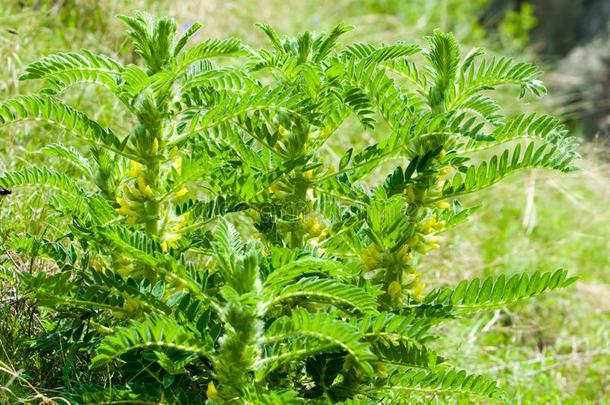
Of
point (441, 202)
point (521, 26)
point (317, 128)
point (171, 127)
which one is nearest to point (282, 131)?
point (317, 128)

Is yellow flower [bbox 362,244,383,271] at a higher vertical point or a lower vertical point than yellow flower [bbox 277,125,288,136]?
lower

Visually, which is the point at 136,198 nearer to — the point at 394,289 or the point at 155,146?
the point at 155,146

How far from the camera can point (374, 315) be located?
1704mm

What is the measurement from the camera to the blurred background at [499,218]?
3137 mm

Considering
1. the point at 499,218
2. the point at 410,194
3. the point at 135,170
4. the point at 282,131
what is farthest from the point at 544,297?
the point at 135,170

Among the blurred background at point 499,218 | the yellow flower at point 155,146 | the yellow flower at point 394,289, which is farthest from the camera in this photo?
the blurred background at point 499,218

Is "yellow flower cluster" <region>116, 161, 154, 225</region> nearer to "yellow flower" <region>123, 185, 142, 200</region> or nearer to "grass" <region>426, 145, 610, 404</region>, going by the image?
"yellow flower" <region>123, 185, 142, 200</region>

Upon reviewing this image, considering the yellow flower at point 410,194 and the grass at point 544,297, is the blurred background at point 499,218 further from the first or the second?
the yellow flower at point 410,194

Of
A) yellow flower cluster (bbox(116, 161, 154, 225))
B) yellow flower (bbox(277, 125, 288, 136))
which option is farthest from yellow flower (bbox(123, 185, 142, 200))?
yellow flower (bbox(277, 125, 288, 136))

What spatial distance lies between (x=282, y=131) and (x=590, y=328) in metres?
2.46

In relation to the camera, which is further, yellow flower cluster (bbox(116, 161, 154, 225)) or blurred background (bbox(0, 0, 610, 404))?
blurred background (bbox(0, 0, 610, 404))

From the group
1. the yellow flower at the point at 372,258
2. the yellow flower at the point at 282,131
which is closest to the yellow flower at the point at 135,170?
the yellow flower at the point at 282,131

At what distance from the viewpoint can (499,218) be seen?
4566mm

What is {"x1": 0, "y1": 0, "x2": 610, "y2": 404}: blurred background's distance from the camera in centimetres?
314
